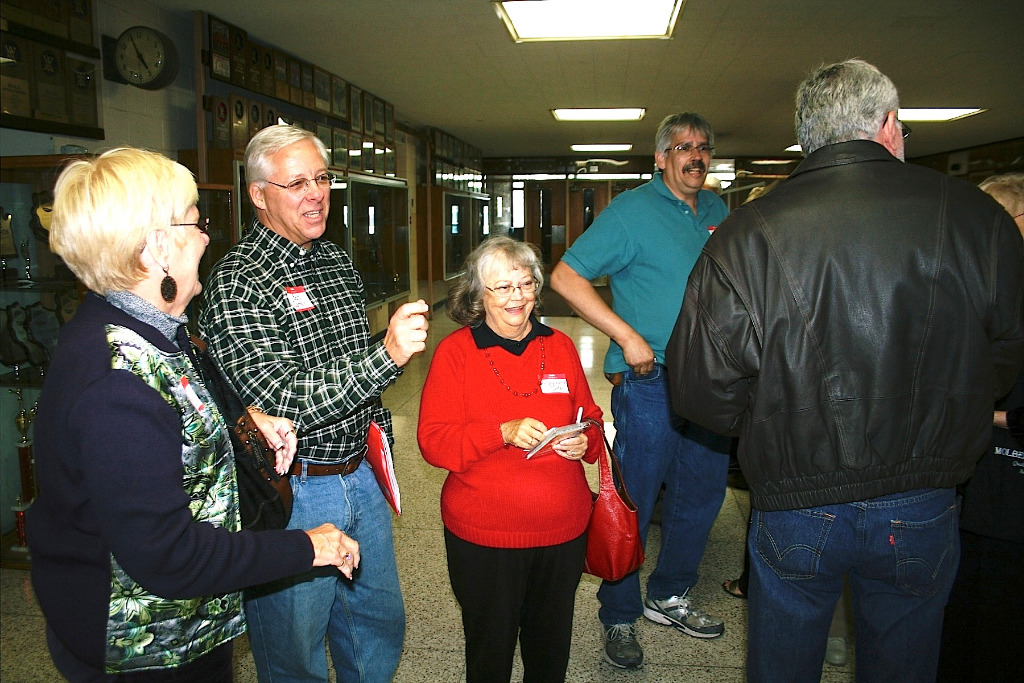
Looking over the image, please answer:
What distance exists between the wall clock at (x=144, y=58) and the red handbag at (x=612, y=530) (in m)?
3.96

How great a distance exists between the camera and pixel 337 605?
1.90 m

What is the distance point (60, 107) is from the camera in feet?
12.8

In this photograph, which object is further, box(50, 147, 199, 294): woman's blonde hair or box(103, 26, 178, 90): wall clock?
box(103, 26, 178, 90): wall clock

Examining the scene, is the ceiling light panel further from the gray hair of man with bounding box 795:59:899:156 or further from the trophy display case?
the gray hair of man with bounding box 795:59:899:156

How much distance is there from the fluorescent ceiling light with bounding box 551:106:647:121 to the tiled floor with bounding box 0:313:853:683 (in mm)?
7231

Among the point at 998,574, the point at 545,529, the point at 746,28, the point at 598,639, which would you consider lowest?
the point at 598,639

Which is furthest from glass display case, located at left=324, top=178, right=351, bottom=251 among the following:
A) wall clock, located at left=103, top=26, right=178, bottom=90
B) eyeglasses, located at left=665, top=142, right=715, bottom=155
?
eyeglasses, located at left=665, top=142, right=715, bottom=155

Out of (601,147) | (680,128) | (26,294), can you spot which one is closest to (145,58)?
(26,294)

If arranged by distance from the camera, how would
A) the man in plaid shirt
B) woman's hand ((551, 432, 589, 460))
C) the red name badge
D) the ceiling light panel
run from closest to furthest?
the man in plaid shirt
the red name badge
woman's hand ((551, 432, 589, 460))
the ceiling light panel

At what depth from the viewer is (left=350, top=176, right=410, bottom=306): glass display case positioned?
6.50m

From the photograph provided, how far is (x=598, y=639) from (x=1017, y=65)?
24.4 ft

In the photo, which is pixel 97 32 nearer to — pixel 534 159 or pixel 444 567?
pixel 444 567

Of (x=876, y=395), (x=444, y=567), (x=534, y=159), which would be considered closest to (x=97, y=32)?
(x=444, y=567)

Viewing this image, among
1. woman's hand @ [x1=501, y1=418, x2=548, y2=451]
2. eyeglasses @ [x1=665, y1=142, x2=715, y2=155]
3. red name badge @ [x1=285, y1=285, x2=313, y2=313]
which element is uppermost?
eyeglasses @ [x1=665, y1=142, x2=715, y2=155]
